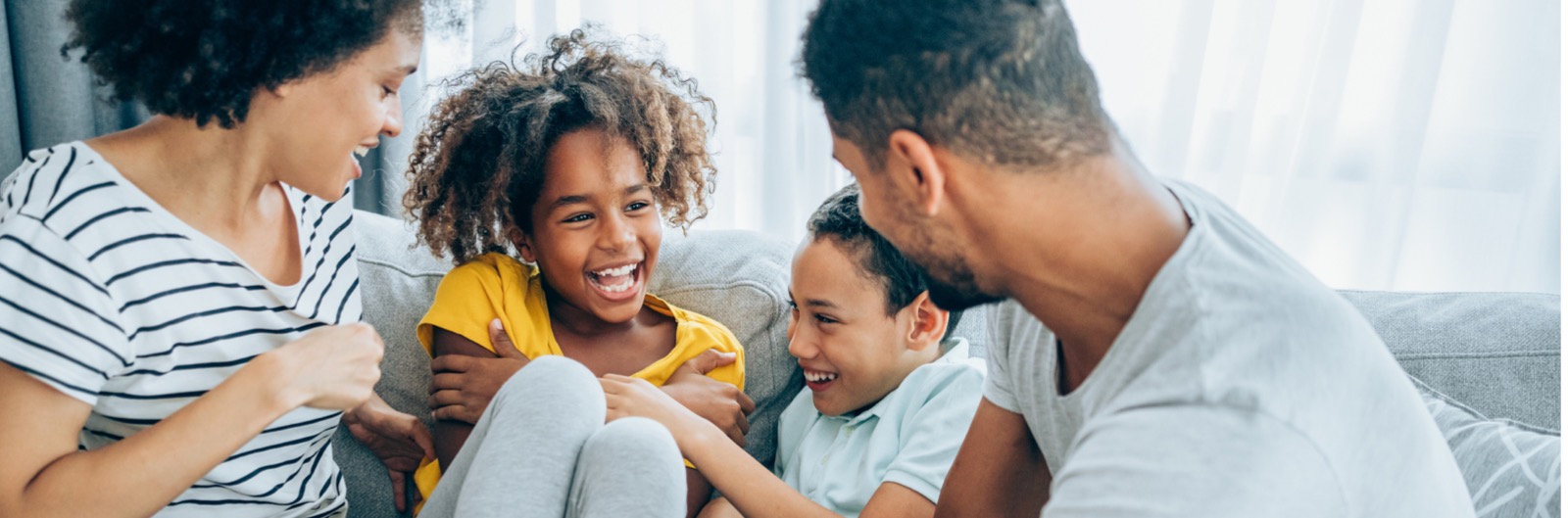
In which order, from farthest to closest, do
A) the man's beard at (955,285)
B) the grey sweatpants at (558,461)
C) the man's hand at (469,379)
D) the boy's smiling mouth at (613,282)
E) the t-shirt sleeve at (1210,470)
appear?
1. the boy's smiling mouth at (613,282)
2. the man's hand at (469,379)
3. the grey sweatpants at (558,461)
4. the man's beard at (955,285)
5. the t-shirt sleeve at (1210,470)

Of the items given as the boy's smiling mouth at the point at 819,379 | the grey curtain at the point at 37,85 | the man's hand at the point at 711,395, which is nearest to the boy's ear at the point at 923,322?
the boy's smiling mouth at the point at 819,379

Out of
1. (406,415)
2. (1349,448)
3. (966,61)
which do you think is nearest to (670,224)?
(406,415)

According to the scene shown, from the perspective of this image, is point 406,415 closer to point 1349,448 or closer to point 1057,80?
point 1057,80

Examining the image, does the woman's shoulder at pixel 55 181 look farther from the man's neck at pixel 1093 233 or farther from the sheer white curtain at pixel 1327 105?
the sheer white curtain at pixel 1327 105

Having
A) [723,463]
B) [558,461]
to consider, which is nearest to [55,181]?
[558,461]

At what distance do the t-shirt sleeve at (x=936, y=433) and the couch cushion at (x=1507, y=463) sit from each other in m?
0.57

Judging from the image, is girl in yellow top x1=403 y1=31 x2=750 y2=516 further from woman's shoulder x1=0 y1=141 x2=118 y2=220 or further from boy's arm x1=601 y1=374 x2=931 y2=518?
woman's shoulder x1=0 y1=141 x2=118 y2=220

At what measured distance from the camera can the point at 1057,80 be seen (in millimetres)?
906

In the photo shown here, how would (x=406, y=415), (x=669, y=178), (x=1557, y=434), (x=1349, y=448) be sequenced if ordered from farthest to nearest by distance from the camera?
1. (x=669, y=178)
2. (x=406, y=415)
3. (x=1557, y=434)
4. (x=1349, y=448)

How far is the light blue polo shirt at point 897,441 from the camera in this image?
1.37 metres

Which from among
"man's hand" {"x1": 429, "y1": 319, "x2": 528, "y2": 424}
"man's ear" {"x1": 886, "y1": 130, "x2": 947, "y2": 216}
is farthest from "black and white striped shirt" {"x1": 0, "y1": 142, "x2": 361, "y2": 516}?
"man's ear" {"x1": 886, "y1": 130, "x2": 947, "y2": 216}

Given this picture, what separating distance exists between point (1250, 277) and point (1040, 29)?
25cm

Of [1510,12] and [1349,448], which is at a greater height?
[1510,12]

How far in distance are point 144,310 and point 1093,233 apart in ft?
2.92
